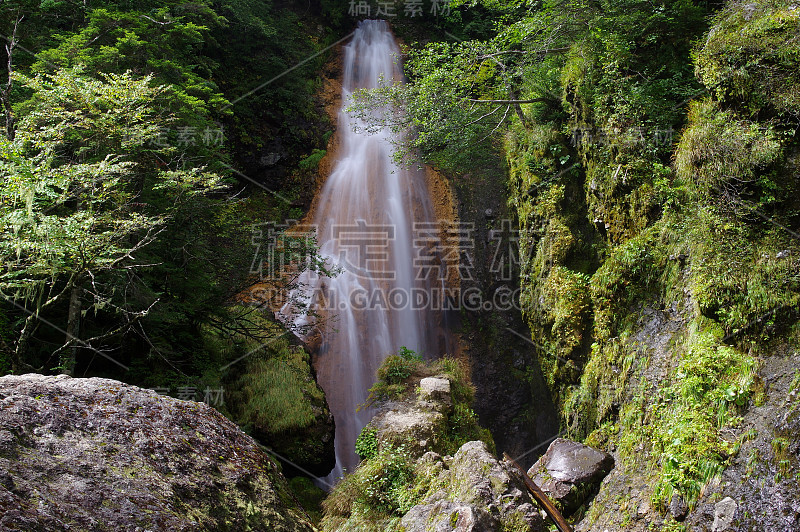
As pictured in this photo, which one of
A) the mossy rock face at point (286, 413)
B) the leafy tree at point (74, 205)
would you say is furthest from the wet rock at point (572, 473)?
the leafy tree at point (74, 205)

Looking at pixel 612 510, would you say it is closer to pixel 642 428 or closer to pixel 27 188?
pixel 642 428

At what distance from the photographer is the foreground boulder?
6.96ft

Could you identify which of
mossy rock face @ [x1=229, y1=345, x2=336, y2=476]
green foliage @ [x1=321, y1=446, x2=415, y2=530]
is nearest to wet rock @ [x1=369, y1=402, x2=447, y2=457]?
green foliage @ [x1=321, y1=446, x2=415, y2=530]

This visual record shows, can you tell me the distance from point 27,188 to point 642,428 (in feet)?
23.8

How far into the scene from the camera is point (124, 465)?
2533mm

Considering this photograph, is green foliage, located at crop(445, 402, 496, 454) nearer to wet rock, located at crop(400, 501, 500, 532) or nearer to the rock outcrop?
the rock outcrop

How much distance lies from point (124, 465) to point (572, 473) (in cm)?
502

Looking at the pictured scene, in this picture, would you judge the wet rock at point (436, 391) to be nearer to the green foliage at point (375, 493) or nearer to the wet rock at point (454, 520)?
the green foliage at point (375, 493)

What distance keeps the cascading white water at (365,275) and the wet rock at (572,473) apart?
703 centimetres

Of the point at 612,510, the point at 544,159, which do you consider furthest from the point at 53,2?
the point at 612,510

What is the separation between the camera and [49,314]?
6359mm

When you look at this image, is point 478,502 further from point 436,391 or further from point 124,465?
point 436,391

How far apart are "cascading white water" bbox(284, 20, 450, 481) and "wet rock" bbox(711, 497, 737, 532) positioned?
9305mm

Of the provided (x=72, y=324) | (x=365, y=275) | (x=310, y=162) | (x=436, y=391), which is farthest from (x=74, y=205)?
(x=310, y=162)
